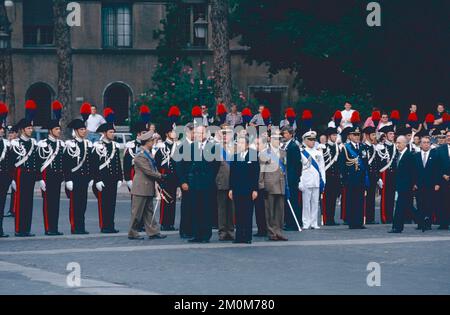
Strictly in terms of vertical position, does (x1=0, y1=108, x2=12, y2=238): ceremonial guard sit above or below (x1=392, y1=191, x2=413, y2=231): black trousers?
above

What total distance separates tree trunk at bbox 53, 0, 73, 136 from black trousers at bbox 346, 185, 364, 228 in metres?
17.0

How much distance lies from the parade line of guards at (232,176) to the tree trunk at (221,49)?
10895mm

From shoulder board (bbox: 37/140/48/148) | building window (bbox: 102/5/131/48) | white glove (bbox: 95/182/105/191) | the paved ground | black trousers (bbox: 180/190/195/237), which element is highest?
building window (bbox: 102/5/131/48)

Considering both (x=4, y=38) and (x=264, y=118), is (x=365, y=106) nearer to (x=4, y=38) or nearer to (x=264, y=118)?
(x=4, y=38)

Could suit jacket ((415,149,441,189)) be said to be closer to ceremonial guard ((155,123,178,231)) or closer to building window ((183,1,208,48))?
ceremonial guard ((155,123,178,231))

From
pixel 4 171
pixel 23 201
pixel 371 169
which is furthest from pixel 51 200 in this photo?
pixel 371 169

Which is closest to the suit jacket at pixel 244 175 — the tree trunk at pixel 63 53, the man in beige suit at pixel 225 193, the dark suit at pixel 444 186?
the man in beige suit at pixel 225 193

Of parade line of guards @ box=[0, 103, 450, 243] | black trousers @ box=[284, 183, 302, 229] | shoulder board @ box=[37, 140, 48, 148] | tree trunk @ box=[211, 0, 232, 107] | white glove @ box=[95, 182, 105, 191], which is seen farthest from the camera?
tree trunk @ box=[211, 0, 232, 107]

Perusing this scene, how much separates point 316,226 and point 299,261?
19.5 feet

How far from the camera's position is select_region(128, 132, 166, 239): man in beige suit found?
20.6 m

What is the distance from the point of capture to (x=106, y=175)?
22.1 metres

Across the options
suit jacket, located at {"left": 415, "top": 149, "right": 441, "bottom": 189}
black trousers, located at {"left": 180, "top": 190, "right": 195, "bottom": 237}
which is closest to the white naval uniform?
suit jacket, located at {"left": 415, "top": 149, "right": 441, "bottom": 189}

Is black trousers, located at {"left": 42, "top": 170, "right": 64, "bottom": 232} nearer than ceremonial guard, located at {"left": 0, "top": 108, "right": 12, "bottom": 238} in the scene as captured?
No

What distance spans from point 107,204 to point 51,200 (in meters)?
1.10
